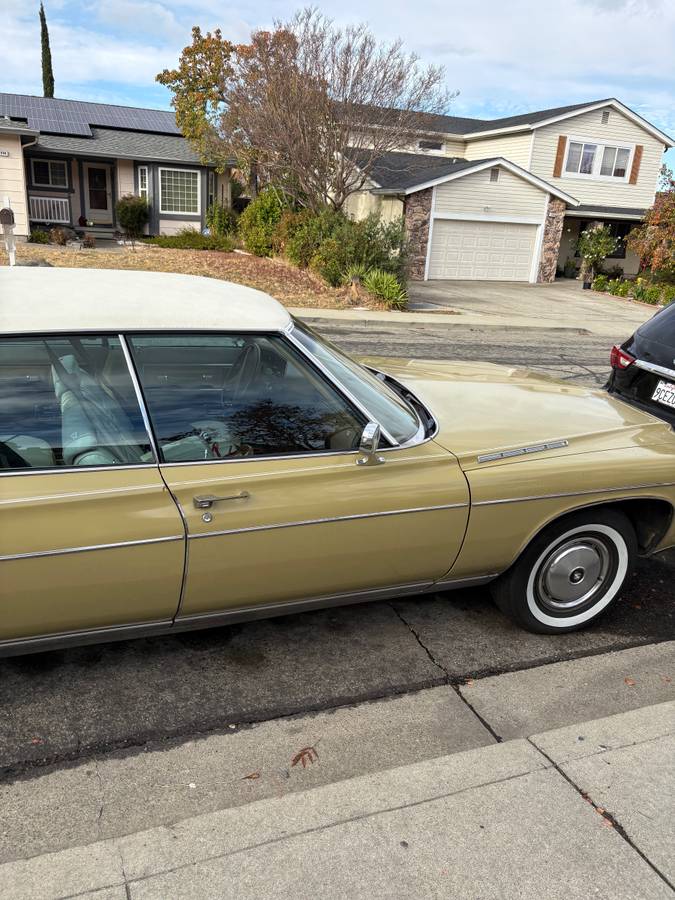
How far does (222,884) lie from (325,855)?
12.6 inches

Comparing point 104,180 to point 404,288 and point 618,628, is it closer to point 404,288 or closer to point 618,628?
point 404,288

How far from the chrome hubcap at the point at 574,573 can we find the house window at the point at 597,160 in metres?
30.5

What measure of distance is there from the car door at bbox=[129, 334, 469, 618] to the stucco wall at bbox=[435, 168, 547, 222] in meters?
24.3

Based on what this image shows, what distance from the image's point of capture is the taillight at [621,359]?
5.44 meters

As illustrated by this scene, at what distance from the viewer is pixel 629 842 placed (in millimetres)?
2346

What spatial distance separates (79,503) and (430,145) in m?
31.9

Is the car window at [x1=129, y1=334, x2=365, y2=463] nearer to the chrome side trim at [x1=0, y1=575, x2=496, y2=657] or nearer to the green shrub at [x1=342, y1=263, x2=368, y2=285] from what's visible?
the chrome side trim at [x1=0, y1=575, x2=496, y2=657]

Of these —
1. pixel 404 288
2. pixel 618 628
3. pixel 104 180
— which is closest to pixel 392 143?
pixel 404 288

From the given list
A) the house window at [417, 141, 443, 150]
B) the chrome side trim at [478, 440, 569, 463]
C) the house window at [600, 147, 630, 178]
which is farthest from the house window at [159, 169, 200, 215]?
the chrome side trim at [478, 440, 569, 463]

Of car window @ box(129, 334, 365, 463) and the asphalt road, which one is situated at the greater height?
car window @ box(129, 334, 365, 463)

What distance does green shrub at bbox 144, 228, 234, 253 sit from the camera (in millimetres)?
26500

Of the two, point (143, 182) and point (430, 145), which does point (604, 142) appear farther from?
point (143, 182)

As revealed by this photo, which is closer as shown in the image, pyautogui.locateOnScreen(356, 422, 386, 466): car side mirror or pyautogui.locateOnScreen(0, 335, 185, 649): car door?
pyautogui.locateOnScreen(0, 335, 185, 649): car door

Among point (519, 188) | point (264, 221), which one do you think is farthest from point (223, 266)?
point (519, 188)
